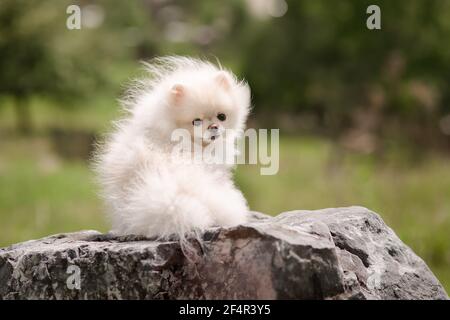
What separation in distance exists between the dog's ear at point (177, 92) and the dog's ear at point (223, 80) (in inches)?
9.9

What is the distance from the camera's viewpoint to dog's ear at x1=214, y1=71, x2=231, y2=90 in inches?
173

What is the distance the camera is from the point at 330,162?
11789mm

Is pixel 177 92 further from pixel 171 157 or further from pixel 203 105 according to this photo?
pixel 171 157

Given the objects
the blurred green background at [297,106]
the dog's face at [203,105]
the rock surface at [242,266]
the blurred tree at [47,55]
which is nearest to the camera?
the rock surface at [242,266]

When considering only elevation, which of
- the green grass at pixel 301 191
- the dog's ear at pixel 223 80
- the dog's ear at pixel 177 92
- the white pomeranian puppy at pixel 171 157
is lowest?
the green grass at pixel 301 191

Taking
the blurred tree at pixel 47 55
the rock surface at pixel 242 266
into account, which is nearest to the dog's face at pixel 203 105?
the rock surface at pixel 242 266

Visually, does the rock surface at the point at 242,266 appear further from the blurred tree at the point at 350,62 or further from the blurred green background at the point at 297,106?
the blurred tree at the point at 350,62

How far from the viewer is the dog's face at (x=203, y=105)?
14.1ft

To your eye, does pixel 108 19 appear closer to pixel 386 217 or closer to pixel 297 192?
pixel 297 192

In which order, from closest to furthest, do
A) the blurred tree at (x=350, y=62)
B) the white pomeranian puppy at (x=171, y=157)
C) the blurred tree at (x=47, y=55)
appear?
the white pomeranian puppy at (x=171, y=157) < the blurred tree at (x=47, y=55) < the blurred tree at (x=350, y=62)

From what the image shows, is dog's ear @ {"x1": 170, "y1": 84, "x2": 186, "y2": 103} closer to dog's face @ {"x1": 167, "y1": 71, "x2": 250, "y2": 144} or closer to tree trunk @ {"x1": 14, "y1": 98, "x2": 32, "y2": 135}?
dog's face @ {"x1": 167, "y1": 71, "x2": 250, "y2": 144}

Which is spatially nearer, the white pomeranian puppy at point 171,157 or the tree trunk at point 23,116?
the white pomeranian puppy at point 171,157

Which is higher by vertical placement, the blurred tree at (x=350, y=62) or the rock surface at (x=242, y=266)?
the blurred tree at (x=350, y=62)
